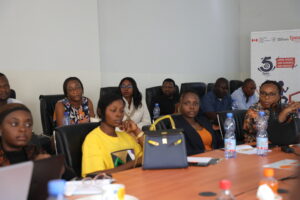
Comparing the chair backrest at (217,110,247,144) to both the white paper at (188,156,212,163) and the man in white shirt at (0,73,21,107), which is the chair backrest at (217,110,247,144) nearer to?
the white paper at (188,156,212,163)

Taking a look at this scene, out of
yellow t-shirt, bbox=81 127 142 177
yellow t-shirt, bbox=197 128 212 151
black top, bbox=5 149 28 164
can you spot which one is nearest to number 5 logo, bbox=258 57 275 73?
yellow t-shirt, bbox=197 128 212 151

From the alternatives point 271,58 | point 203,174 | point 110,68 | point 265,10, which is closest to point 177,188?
point 203,174

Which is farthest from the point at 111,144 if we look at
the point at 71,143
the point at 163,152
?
the point at 163,152

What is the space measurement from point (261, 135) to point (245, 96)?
3.67 m

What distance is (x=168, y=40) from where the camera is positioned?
23.2ft

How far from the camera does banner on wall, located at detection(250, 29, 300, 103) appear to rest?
787cm

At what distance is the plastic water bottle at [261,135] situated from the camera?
8.83 feet

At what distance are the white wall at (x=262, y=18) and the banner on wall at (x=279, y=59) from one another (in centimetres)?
69

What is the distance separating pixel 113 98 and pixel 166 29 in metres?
4.51

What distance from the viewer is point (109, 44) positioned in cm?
592

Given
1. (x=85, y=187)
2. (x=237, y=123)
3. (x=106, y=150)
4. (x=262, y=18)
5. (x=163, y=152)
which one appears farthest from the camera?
(x=262, y=18)

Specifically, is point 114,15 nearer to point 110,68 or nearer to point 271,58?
point 110,68

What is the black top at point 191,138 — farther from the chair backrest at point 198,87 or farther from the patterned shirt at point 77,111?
the chair backrest at point 198,87

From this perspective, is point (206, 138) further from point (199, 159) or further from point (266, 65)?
point (266, 65)
